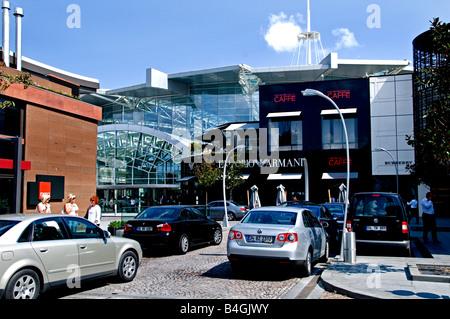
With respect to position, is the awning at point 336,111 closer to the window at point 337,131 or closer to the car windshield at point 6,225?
the window at point 337,131

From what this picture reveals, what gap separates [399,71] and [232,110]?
19.1 metres

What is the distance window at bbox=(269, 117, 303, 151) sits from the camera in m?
37.6

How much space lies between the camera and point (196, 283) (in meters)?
8.25

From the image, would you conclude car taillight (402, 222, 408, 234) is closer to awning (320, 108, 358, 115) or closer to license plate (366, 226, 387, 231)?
license plate (366, 226, 387, 231)

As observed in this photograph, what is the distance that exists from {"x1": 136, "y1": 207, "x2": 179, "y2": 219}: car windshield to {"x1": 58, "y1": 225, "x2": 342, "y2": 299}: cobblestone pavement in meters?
1.58

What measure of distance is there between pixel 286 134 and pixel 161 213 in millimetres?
26938

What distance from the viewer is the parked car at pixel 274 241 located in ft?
27.7

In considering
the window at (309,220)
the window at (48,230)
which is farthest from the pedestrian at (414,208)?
the window at (48,230)

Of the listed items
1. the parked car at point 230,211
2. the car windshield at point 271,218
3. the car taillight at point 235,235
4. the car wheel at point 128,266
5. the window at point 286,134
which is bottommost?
the parked car at point 230,211

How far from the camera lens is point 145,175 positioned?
4597 cm

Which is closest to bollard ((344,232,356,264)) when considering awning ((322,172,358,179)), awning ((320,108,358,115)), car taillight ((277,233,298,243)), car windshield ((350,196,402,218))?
car windshield ((350,196,402,218))

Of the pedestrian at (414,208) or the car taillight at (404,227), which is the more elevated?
the car taillight at (404,227)
